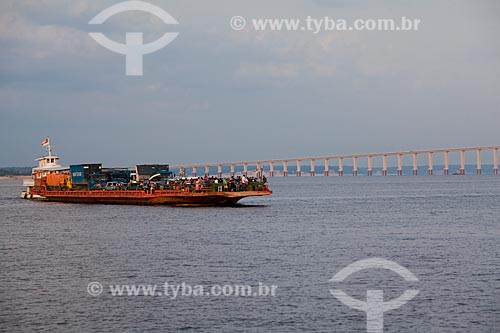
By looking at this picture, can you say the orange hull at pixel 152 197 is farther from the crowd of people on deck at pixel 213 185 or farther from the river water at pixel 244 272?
the river water at pixel 244 272

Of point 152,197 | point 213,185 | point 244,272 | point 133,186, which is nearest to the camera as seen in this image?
point 244,272

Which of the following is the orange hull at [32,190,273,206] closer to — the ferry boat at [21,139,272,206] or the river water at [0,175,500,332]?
the ferry boat at [21,139,272,206]

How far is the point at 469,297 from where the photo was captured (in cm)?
2953

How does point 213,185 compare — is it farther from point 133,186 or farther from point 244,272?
point 244,272

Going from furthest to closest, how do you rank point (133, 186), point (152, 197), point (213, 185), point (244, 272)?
point (133, 186)
point (152, 197)
point (213, 185)
point (244, 272)

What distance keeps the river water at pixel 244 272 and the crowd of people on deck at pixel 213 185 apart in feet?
32.9

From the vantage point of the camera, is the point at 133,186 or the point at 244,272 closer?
the point at 244,272

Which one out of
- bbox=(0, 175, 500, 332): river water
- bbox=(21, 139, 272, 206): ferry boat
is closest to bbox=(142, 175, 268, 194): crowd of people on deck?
bbox=(21, 139, 272, 206): ferry boat

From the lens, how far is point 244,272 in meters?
35.7

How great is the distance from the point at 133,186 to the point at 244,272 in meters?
54.8

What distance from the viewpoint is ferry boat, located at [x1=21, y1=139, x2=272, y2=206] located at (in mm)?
77375

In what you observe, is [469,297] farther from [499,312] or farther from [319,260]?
[319,260]

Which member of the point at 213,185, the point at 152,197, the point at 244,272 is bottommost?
the point at 244,272

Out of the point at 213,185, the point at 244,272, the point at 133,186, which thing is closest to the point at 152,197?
the point at 133,186
